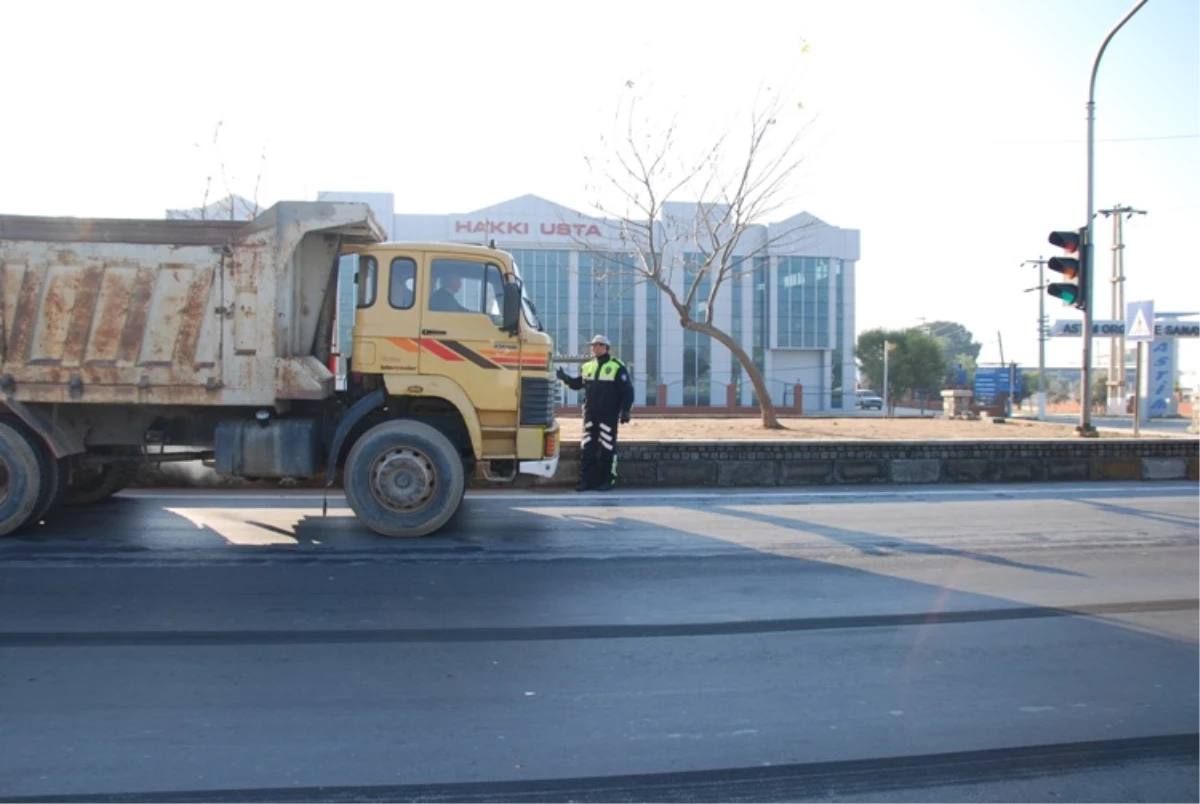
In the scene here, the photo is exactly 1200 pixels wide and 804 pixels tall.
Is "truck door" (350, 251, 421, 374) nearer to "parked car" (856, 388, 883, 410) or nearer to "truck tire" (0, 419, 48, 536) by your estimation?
"truck tire" (0, 419, 48, 536)

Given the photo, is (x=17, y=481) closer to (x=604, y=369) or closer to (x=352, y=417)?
(x=352, y=417)

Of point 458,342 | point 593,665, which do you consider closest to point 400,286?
point 458,342

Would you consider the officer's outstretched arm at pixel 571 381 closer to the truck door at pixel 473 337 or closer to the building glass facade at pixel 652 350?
the truck door at pixel 473 337

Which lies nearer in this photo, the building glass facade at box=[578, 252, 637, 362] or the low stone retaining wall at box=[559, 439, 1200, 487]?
the low stone retaining wall at box=[559, 439, 1200, 487]

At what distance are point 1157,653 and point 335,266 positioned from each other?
7.58 meters

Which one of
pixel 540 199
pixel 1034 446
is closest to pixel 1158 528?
pixel 1034 446

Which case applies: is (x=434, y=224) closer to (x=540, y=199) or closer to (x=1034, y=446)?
(x=540, y=199)

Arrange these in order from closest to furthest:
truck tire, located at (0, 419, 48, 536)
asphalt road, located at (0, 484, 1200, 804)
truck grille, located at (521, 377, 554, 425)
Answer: asphalt road, located at (0, 484, 1200, 804) < truck tire, located at (0, 419, 48, 536) < truck grille, located at (521, 377, 554, 425)

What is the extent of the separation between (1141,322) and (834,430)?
23.8ft

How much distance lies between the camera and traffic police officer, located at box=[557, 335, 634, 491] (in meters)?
11.8

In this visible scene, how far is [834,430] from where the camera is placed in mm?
18906

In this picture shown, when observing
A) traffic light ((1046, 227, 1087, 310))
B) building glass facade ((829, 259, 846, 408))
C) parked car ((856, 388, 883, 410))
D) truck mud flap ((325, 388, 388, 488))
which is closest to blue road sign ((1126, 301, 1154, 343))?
traffic light ((1046, 227, 1087, 310))

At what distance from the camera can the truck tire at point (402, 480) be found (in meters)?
8.78

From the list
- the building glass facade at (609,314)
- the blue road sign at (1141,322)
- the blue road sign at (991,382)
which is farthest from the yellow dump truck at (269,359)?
the blue road sign at (991,382)
